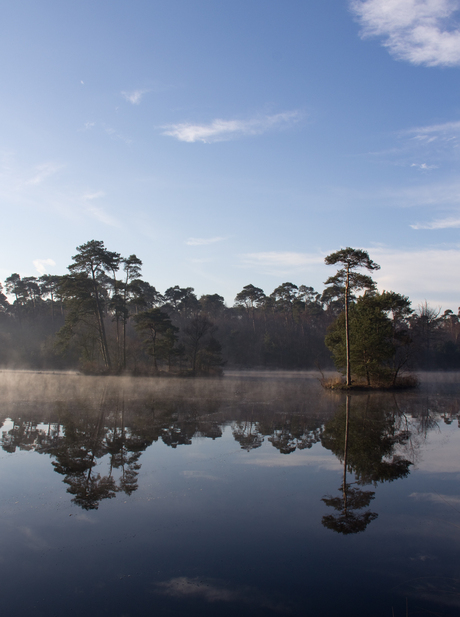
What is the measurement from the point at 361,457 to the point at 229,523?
4.86 meters

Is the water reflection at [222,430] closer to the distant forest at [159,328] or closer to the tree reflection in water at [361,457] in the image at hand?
the tree reflection in water at [361,457]

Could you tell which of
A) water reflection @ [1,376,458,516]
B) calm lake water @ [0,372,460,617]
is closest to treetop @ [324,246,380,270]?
water reflection @ [1,376,458,516]

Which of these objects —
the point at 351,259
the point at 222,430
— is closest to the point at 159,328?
the point at 351,259

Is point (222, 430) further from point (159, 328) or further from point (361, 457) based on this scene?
point (159, 328)

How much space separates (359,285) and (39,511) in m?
29.3

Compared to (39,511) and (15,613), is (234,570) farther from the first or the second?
(39,511)

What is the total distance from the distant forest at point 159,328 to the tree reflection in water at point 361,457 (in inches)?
1162

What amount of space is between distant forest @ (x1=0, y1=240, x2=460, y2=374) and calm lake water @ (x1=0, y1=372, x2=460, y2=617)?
3514 cm

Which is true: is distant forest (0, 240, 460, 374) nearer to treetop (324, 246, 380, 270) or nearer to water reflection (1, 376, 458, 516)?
treetop (324, 246, 380, 270)

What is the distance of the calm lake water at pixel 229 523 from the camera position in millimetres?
4379

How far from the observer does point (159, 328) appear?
162ft

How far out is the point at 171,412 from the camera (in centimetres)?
1781

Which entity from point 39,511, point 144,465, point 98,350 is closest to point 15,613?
point 39,511

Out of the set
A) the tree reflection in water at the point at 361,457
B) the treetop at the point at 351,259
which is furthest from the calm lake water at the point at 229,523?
the treetop at the point at 351,259
